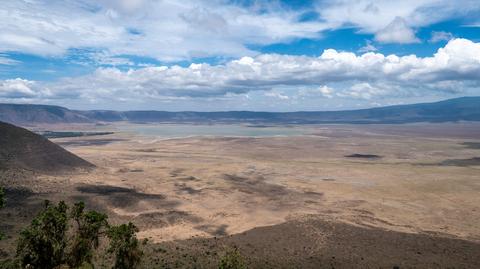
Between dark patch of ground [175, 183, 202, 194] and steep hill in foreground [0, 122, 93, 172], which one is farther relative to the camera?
dark patch of ground [175, 183, 202, 194]

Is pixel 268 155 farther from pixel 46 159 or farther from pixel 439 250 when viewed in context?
pixel 439 250

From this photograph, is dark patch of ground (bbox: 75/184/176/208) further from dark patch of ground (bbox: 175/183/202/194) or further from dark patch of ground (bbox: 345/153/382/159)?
dark patch of ground (bbox: 345/153/382/159)

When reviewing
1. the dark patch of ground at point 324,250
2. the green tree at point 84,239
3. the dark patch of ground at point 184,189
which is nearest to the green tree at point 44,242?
the green tree at point 84,239

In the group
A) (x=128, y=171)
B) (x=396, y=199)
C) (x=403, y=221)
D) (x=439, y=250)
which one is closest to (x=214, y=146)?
(x=128, y=171)

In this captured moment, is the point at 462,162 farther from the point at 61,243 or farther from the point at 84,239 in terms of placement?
the point at 61,243

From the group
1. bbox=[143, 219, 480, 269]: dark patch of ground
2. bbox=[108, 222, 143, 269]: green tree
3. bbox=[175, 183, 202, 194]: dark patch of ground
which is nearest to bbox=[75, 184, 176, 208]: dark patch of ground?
bbox=[175, 183, 202, 194]: dark patch of ground

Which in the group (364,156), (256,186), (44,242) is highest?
(44,242)

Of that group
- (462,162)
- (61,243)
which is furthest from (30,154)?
(462,162)

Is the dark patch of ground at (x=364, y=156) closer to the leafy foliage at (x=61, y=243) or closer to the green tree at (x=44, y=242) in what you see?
the leafy foliage at (x=61, y=243)
